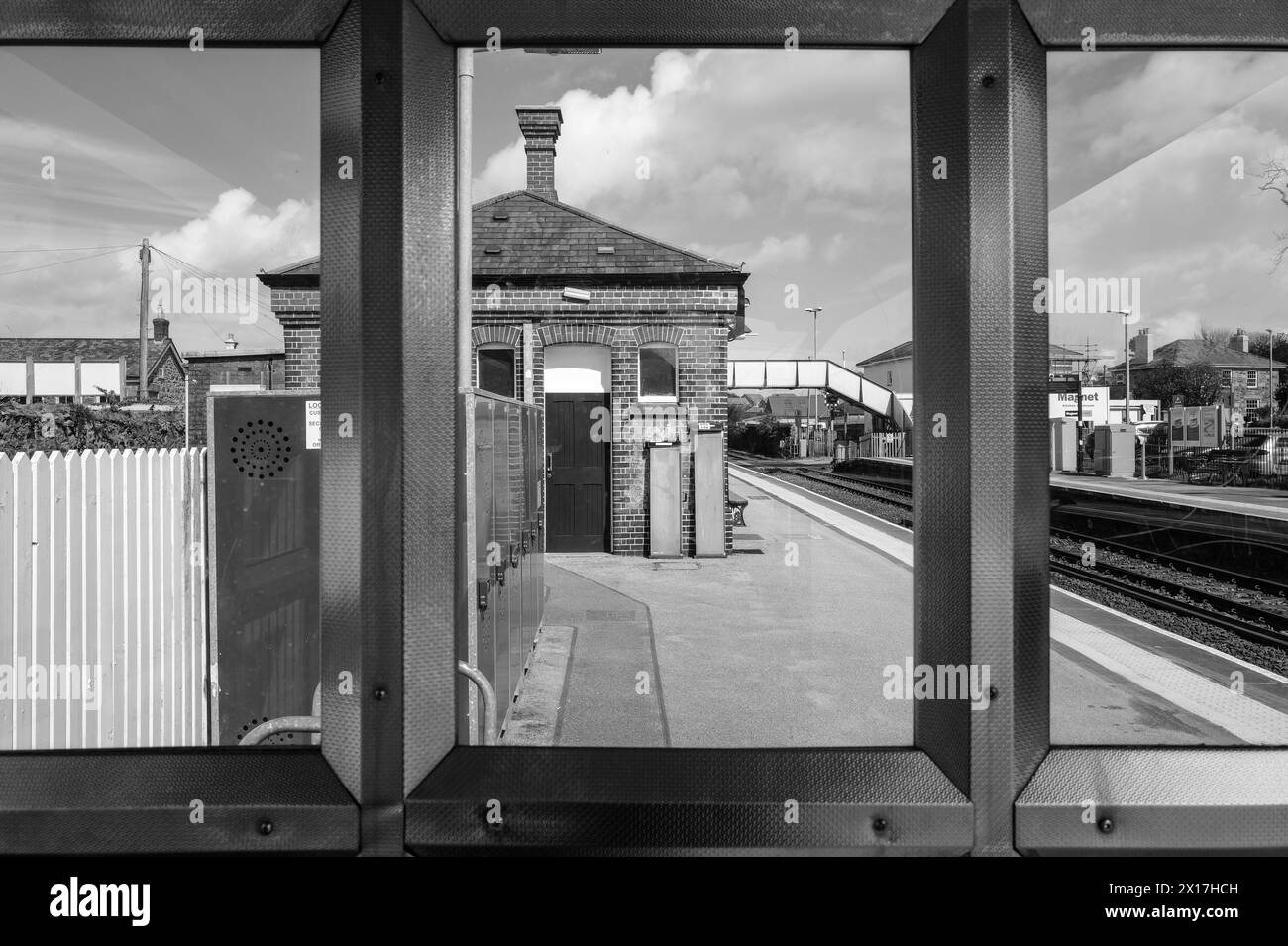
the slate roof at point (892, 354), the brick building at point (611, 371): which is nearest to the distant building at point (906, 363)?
the slate roof at point (892, 354)

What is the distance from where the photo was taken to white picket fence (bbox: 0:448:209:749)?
2.70 metres

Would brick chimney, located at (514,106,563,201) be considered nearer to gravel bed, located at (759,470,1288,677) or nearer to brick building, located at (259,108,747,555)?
gravel bed, located at (759,470,1288,677)

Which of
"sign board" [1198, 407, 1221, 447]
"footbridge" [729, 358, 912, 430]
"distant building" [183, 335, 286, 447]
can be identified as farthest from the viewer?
"sign board" [1198, 407, 1221, 447]

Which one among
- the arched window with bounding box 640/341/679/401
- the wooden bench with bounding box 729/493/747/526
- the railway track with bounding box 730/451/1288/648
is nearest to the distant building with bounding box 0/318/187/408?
the railway track with bounding box 730/451/1288/648

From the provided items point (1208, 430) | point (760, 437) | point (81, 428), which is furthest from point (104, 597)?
point (1208, 430)

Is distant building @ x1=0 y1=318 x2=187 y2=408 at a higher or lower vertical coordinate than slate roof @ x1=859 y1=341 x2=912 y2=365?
higher

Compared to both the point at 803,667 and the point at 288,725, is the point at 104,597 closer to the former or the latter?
the point at 288,725

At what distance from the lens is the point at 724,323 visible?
11.1 m

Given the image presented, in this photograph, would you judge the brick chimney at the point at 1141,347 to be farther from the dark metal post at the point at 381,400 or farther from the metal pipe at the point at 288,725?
the metal pipe at the point at 288,725

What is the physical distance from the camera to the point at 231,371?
2.98 metres

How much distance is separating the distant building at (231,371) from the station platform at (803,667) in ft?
4.33

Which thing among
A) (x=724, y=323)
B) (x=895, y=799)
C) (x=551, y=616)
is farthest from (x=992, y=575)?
(x=724, y=323)

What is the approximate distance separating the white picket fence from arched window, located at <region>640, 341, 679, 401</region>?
853 centimetres
